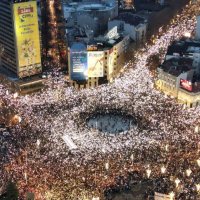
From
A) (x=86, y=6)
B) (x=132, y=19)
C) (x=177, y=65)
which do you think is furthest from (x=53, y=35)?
(x=177, y=65)

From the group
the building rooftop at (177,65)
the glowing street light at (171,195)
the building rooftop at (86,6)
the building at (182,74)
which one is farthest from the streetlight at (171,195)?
the building rooftop at (86,6)

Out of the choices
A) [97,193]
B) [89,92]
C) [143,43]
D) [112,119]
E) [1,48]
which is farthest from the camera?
[143,43]

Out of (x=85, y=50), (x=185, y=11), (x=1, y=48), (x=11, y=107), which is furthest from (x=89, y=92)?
(x=185, y=11)

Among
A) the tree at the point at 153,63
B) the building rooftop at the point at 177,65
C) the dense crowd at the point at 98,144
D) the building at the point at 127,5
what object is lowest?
the dense crowd at the point at 98,144

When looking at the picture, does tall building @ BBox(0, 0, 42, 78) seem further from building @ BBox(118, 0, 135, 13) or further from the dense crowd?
building @ BBox(118, 0, 135, 13)

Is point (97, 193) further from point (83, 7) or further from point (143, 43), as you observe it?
point (83, 7)

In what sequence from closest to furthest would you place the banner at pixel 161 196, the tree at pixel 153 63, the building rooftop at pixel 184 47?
the banner at pixel 161 196
the tree at pixel 153 63
the building rooftop at pixel 184 47

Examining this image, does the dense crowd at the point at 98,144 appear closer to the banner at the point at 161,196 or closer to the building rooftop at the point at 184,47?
the banner at the point at 161,196
